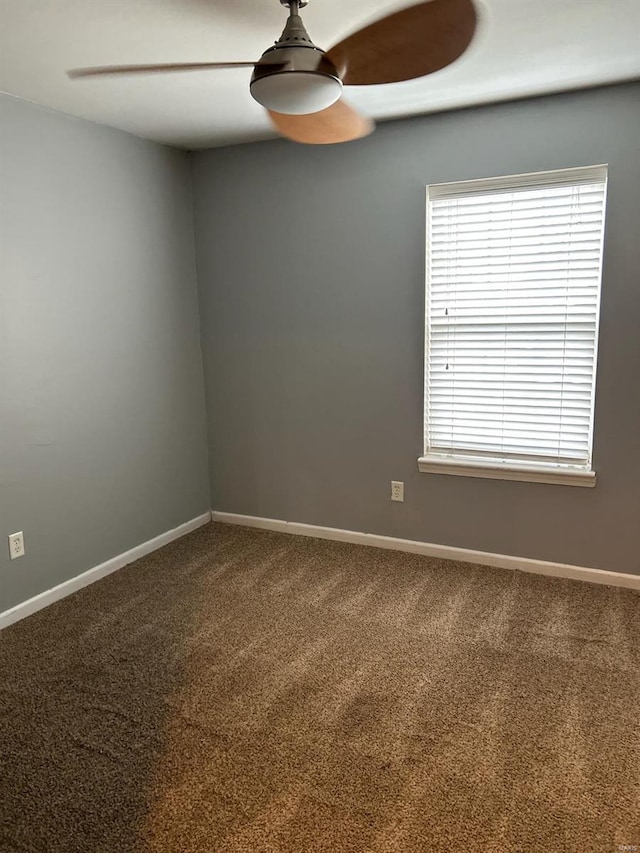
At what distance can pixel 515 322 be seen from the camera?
3031 mm

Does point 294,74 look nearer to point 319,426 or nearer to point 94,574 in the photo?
point 319,426

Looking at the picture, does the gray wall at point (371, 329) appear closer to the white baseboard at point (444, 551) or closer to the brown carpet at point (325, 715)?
the white baseboard at point (444, 551)

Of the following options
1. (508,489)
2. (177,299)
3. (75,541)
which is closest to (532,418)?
(508,489)

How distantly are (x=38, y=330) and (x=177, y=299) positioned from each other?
1032 millimetres

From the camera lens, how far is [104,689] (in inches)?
90.0

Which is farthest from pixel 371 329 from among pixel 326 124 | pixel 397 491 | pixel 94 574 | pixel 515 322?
pixel 94 574

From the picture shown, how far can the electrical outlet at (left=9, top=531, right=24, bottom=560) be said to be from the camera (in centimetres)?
278

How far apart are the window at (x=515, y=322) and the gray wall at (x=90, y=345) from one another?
1539 millimetres

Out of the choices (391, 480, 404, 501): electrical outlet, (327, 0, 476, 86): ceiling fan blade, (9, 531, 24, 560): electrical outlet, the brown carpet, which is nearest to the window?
(391, 480, 404, 501): electrical outlet

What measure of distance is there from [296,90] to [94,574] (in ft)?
8.37

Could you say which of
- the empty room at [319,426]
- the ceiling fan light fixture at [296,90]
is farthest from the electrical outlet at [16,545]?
the ceiling fan light fixture at [296,90]

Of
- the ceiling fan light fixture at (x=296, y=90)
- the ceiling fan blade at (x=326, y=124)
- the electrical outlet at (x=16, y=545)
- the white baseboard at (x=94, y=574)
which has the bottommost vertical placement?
the white baseboard at (x=94, y=574)

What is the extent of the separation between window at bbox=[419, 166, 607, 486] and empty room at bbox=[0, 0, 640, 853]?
0.05ft

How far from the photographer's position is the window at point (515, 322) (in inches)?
113
